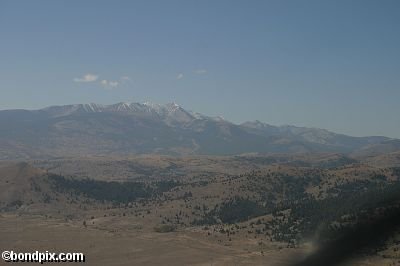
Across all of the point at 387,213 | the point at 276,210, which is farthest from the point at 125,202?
the point at 387,213

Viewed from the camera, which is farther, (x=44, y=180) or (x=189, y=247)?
(x=44, y=180)

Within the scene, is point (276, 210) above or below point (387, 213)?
below

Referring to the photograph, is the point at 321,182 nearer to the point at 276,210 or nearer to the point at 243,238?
the point at 276,210

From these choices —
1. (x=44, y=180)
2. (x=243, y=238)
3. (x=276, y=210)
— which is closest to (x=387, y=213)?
(x=243, y=238)

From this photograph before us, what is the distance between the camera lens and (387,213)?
17.3 feet

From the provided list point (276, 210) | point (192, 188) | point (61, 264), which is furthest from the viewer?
point (192, 188)

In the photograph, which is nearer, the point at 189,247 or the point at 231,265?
the point at 231,265

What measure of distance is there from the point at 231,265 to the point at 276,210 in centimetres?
3638

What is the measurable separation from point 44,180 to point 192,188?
4396 centimetres

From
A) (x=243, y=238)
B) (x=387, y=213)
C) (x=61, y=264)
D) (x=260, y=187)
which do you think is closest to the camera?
(x=387, y=213)

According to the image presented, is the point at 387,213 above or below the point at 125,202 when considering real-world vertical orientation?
above

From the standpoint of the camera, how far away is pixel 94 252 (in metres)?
78.8

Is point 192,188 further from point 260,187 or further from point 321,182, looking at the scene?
point 321,182

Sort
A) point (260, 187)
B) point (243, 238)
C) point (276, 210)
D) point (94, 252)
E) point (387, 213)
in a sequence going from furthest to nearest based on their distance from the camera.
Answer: point (260, 187), point (276, 210), point (243, 238), point (94, 252), point (387, 213)
